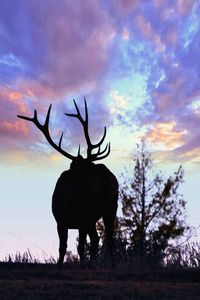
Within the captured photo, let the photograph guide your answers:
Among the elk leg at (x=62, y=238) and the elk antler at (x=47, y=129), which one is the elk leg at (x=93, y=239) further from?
the elk antler at (x=47, y=129)

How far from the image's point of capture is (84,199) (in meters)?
11.9

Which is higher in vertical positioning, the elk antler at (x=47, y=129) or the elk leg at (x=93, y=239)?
the elk antler at (x=47, y=129)

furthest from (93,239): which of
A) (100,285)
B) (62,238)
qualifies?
(100,285)

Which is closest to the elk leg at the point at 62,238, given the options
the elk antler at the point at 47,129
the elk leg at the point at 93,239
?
the elk leg at the point at 93,239

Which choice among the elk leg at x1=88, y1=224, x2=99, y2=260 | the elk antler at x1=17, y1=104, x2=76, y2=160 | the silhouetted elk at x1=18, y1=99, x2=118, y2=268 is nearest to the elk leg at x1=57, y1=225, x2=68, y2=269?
the silhouetted elk at x1=18, y1=99, x2=118, y2=268

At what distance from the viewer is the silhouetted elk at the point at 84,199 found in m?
11.8

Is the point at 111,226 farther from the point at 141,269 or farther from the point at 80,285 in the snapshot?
the point at 80,285

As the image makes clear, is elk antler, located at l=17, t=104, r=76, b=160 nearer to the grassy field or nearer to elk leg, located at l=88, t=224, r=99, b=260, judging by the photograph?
elk leg, located at l=88, t=224, r=99, b=260

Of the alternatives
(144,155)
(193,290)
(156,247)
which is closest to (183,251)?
(193,290)

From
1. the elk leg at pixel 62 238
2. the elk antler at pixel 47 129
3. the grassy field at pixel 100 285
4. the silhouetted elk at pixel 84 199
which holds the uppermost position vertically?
the elk antler at pixel 47 129

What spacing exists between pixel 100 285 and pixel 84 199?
4.21 metres

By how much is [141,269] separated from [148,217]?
51.0 ft

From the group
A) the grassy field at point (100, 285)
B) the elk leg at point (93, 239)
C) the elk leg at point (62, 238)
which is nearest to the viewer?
the grassy field at point (100, 285)

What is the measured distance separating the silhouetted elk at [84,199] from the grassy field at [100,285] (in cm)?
197
